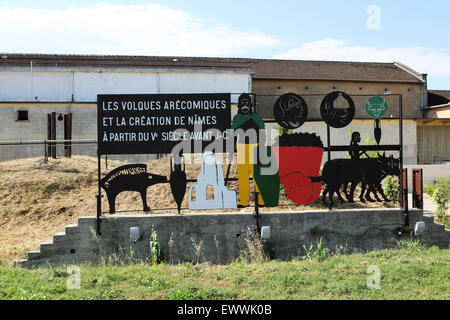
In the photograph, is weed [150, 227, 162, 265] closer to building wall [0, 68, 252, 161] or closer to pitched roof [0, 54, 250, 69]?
building wall [0, 68, 252, 161]

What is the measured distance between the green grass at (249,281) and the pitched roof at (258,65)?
21990 mm

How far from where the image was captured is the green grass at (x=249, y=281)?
211 inches

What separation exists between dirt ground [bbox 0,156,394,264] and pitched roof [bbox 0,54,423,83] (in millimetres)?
15355

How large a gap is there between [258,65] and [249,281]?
30.8m

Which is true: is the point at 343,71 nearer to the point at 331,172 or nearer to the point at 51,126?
the point at 51,126

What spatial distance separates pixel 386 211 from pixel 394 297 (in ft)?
13.4

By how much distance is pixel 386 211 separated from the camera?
9055 millimetres

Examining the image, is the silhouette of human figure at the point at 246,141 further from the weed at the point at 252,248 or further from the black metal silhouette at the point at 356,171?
the black metal silhouette at the point at 356,171

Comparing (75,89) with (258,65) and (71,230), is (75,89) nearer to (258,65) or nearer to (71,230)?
(258,65)

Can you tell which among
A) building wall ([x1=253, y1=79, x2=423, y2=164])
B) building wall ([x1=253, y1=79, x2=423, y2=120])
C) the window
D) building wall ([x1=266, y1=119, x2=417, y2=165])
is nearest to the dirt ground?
the window

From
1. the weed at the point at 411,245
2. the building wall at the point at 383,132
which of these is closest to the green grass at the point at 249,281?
the weed at the point at 411,245

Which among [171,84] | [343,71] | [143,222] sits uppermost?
[343,71]

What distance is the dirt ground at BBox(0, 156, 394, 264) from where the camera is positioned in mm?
10242
